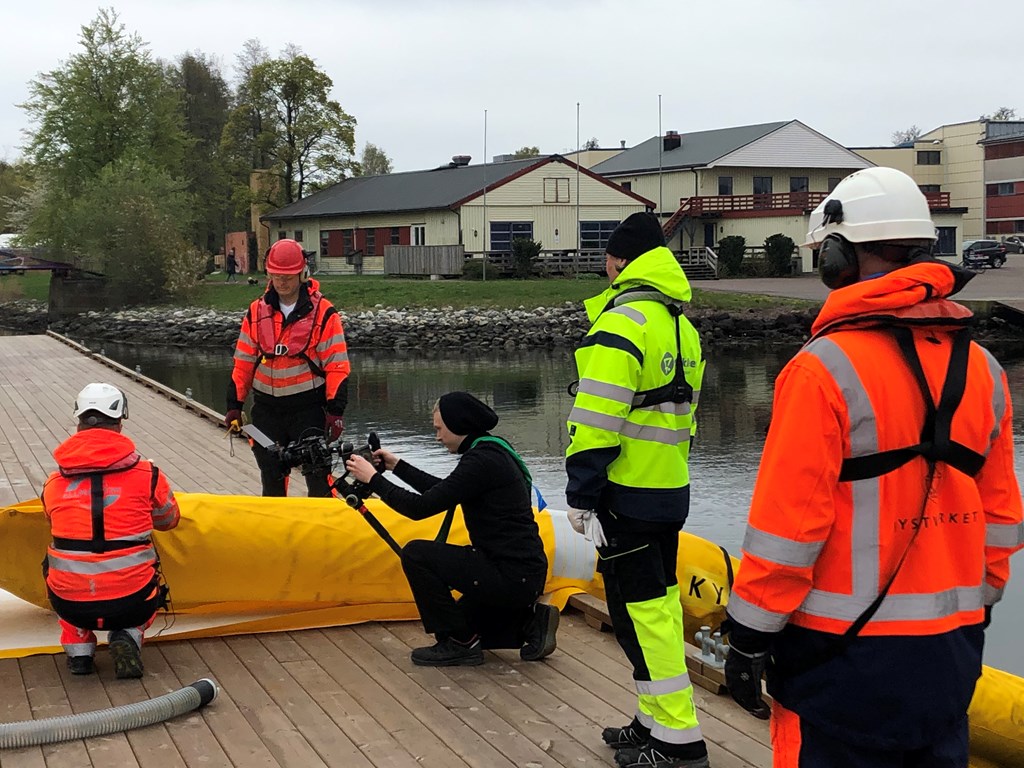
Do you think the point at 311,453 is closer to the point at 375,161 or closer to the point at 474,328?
the point at 474,328

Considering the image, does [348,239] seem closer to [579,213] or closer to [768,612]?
[579,213]

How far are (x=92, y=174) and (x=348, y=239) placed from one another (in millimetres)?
11615

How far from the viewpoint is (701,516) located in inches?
488

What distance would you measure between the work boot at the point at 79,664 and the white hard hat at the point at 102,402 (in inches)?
38.5

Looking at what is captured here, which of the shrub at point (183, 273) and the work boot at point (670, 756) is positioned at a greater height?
the shrub at point (183, 273)

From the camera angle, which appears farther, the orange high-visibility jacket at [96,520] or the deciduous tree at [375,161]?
the deciduous tree at [375,161]

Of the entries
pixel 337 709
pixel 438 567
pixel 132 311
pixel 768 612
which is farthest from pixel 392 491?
pixel 132 311

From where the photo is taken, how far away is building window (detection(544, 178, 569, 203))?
48.2 m

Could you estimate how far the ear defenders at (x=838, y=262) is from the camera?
8.89 feet

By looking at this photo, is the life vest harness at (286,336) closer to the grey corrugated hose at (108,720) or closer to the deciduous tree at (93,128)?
the grey corrugated hose at (108,720)

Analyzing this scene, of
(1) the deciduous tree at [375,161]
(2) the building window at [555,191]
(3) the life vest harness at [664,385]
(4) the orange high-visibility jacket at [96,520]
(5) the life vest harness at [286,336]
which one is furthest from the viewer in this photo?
(1) the deciduous tree at [375,161]

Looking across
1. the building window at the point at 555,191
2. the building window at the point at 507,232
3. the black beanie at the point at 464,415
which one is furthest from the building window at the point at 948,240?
the black beanie at the point at 464,415

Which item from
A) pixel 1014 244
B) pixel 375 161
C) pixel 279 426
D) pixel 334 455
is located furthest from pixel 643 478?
pixel 375 161

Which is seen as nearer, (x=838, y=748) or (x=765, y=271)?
(x=838, y=748)
